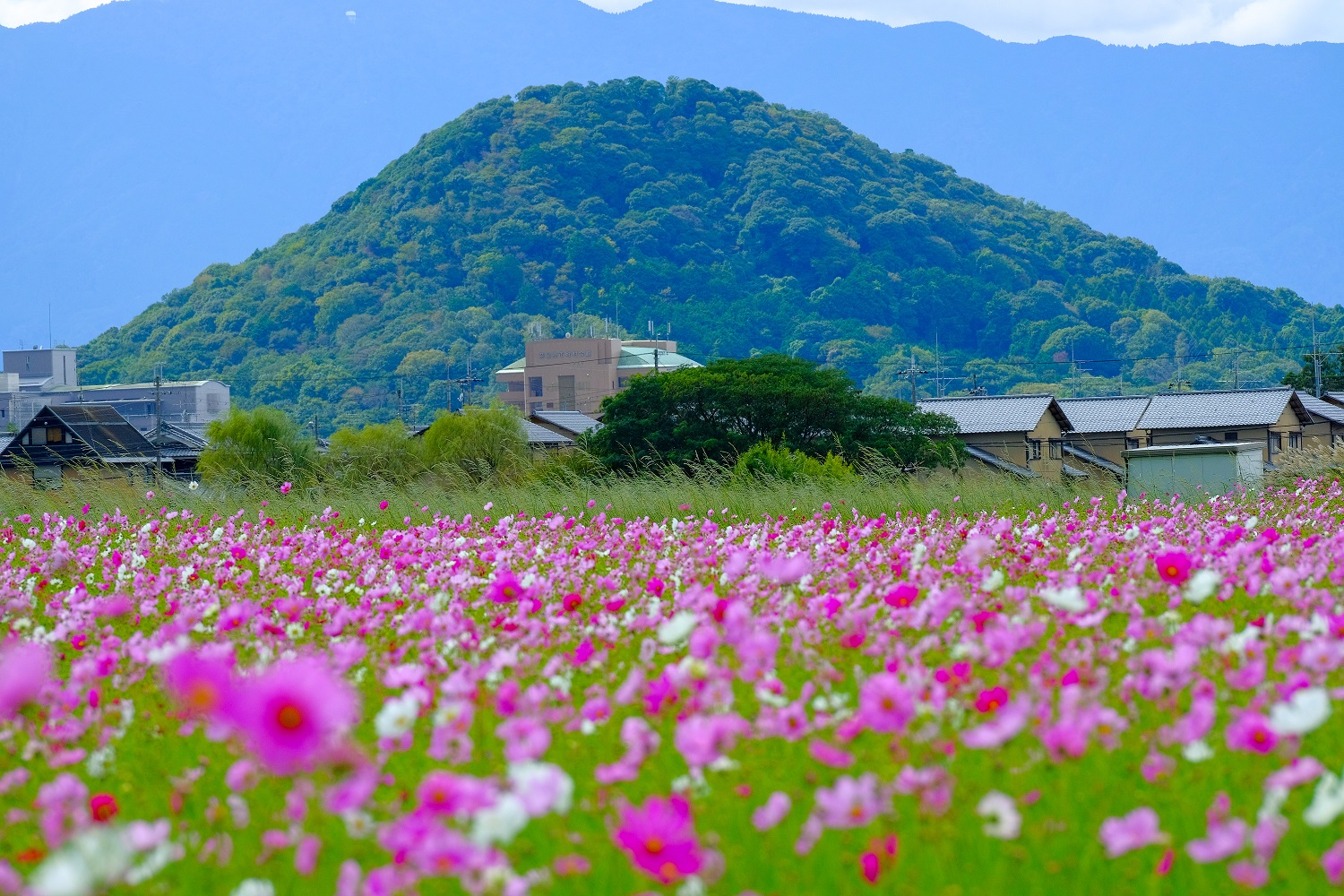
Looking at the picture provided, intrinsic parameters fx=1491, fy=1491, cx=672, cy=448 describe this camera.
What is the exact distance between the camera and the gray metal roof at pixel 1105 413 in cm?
4781

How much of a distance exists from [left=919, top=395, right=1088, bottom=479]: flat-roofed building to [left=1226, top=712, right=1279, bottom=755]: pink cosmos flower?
3999cm

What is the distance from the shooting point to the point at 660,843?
7.14ft

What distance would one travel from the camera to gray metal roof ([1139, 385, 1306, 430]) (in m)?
44.3

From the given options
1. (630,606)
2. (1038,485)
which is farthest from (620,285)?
(630,606)

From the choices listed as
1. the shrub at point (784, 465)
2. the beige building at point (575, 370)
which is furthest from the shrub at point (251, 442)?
the beige building at point (575, 370)

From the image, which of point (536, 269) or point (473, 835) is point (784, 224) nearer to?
point (536, 269)

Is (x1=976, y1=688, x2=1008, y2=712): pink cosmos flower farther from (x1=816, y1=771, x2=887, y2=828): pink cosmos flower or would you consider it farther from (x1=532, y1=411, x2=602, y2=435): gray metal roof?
(x1=532, y1=411, x2=602, y2=435): gray metal roof

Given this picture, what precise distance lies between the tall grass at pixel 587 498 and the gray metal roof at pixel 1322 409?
36.2 metres

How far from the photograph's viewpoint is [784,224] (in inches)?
4341

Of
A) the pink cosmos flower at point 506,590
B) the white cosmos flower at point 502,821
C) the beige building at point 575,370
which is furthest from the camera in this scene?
the beige building at point 575,370

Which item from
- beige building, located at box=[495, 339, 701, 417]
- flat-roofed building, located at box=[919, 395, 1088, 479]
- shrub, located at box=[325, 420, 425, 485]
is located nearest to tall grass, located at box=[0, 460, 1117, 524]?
shrub, located at box=[325, 420, 425, 485]

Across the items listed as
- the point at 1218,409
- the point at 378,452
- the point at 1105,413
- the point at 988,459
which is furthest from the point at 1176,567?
the point at 1105,413

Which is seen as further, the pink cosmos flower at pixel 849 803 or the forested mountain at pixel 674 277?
the forested mountain at pixel 674 277

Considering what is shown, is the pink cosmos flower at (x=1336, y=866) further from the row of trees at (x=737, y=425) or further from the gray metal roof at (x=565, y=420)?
the gray metal roof at (x=565, y=420)
